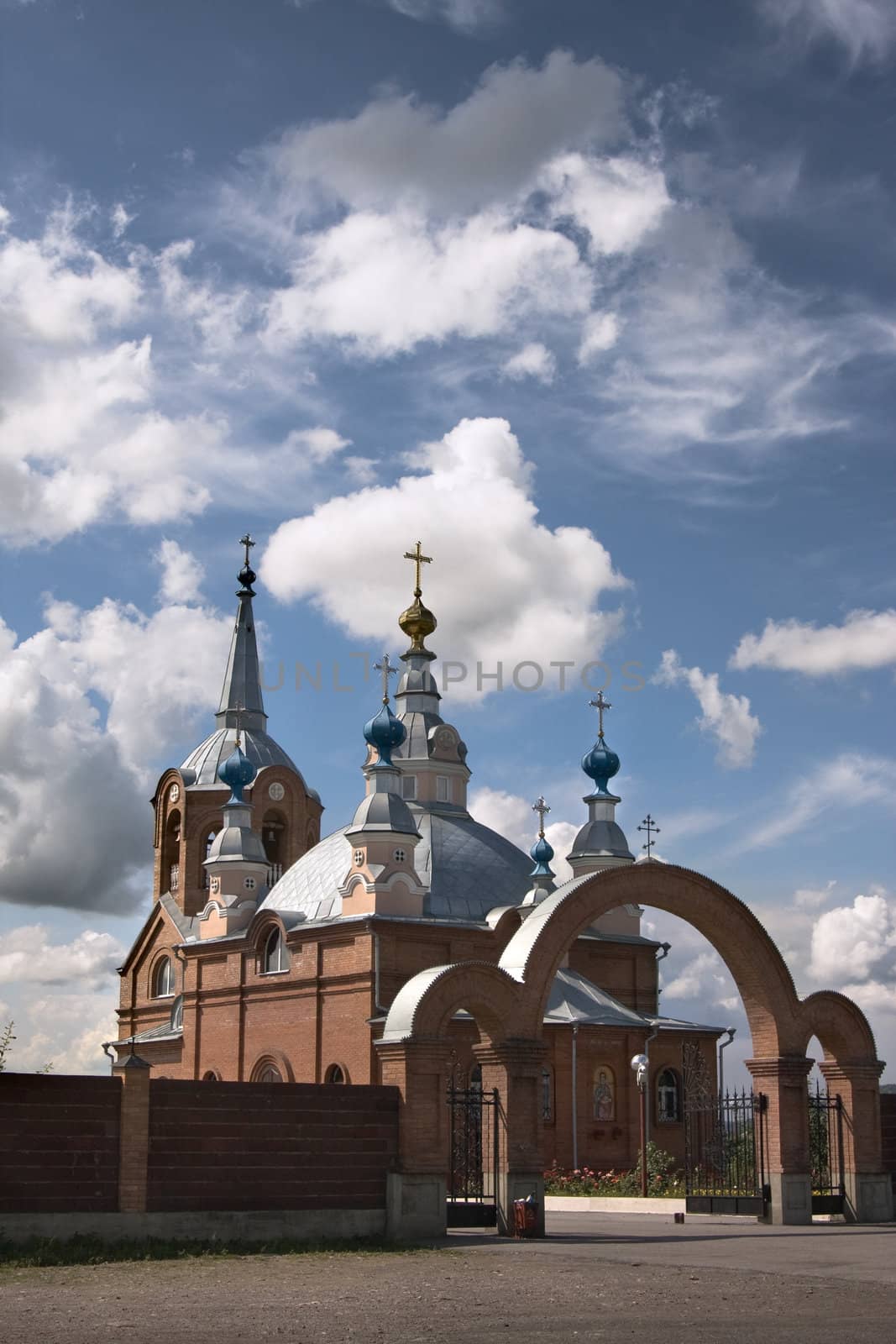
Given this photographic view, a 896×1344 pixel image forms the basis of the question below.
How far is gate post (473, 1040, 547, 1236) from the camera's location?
18219 millimetres

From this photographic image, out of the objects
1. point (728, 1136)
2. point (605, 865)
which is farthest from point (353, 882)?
point (728, 1136)

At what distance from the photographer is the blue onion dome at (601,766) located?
109 feet

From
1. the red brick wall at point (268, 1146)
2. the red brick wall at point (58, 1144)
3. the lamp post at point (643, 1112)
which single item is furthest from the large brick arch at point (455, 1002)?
the lamp post at point (643, 1112)

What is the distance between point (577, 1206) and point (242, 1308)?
48.3 ft

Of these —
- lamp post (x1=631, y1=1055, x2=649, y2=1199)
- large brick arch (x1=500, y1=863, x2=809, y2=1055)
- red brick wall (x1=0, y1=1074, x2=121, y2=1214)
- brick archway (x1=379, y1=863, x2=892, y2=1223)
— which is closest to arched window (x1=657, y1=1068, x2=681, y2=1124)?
lamp post (x1=631, y1=1055, x2=649, y2=1199)

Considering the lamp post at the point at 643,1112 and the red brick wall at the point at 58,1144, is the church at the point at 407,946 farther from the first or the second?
the red brick wall at the point at 58,1144

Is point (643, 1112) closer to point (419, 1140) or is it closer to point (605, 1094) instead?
point (605, 1094)

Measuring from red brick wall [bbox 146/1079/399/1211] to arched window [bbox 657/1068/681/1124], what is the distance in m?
14.0

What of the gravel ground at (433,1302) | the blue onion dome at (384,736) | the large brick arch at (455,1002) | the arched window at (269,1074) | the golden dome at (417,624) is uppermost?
the golden dome at (417,624)

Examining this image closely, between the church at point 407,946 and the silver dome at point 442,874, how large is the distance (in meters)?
0.05

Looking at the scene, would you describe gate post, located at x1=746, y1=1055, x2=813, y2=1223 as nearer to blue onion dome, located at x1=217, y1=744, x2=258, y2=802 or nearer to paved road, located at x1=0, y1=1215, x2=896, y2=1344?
paved road, located at x1=0, y1=1215, x2=896, y2=1344

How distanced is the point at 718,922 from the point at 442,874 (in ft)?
34.6

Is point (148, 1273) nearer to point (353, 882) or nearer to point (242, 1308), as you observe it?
point (242, 1308)

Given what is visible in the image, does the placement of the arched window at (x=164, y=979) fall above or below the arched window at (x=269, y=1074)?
above
